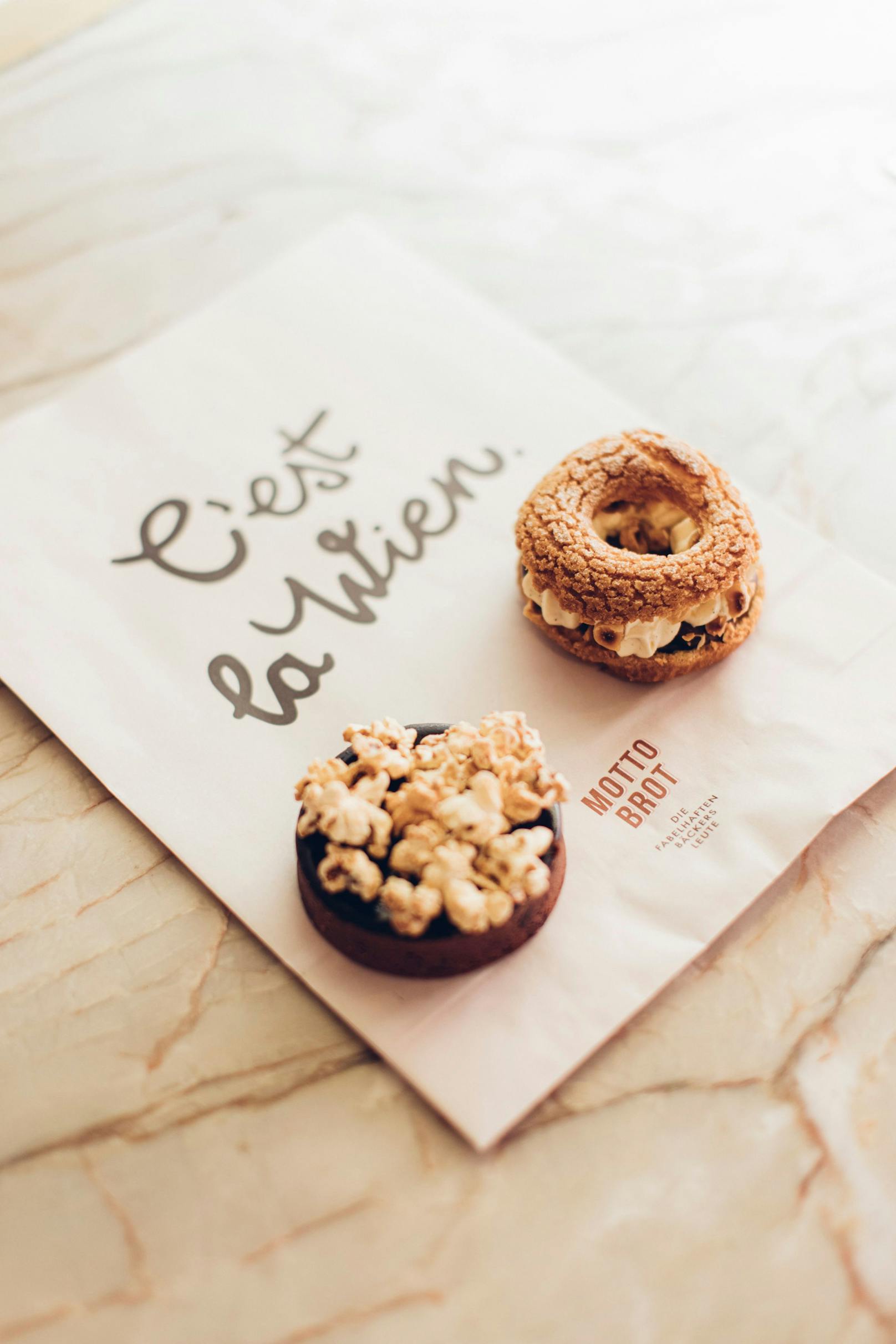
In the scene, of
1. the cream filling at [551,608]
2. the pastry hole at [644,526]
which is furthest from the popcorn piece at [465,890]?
the pastry hole at [644,526]

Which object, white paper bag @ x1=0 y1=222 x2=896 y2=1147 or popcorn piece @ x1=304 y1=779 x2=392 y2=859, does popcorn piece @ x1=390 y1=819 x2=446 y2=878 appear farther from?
white paper bag @ x1=0 y1=222 x2=896 y2=1147

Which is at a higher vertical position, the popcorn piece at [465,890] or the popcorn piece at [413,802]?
the popcorn piece at [413,802]

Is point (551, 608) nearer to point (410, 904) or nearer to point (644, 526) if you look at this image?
point (644, 526)

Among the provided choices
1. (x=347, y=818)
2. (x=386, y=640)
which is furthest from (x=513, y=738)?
(x=386, y=640)

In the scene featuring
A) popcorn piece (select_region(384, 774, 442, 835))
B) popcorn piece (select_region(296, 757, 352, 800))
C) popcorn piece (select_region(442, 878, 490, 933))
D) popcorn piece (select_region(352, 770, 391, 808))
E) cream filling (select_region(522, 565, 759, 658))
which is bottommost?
cream filling (select_region(522, 565, 759, 658))

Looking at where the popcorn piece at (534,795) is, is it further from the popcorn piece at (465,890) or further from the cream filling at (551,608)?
the cream filling at (551,608)

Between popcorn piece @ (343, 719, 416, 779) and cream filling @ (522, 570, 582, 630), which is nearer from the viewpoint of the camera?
popcorn piece @ (343, 719, 416, 779)

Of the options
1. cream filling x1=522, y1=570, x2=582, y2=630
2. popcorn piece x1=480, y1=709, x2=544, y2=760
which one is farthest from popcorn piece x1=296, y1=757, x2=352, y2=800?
cream filling x1=522, y1=570, x2=582, y2=630
